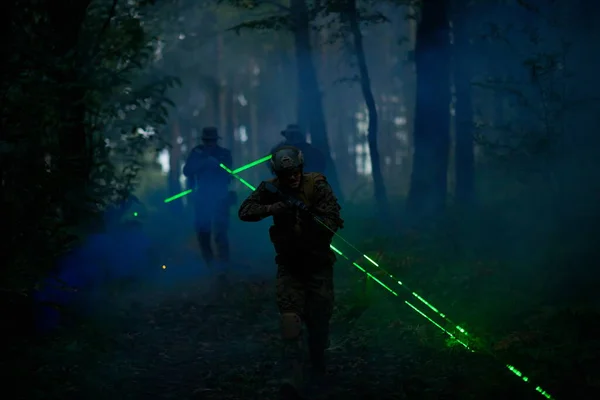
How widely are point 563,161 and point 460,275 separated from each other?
9.47 feet

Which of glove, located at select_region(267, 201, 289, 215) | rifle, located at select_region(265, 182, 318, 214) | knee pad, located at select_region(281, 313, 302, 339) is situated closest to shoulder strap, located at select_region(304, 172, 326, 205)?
rifle, located at select_region(265, 182, 318, 214)

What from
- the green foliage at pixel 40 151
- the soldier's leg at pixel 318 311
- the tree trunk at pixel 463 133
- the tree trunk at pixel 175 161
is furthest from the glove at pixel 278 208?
the tree trunk at pixel 175 161

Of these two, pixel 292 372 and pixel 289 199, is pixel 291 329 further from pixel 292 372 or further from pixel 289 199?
pixel 289 199

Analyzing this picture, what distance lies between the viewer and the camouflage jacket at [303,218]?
700 cm

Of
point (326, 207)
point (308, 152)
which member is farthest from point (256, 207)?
point (308, 152)

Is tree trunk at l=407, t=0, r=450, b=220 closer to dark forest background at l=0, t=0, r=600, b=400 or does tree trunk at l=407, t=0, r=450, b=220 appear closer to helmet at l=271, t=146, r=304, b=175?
dark forest background at l=0, t=0, r=600, b=400

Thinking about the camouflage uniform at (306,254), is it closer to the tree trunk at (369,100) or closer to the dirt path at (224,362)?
the dirt path at (224,362)

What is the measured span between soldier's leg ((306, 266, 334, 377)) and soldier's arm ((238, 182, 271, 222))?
0.81 m

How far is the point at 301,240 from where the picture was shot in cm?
702

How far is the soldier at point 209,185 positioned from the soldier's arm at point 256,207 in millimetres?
6467

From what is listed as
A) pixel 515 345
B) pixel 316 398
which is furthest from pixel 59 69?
pixel 515 345

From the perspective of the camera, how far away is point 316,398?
6.75 metres

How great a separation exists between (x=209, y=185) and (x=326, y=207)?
7.18m

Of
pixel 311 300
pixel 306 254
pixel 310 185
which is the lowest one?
pixel 311 300
